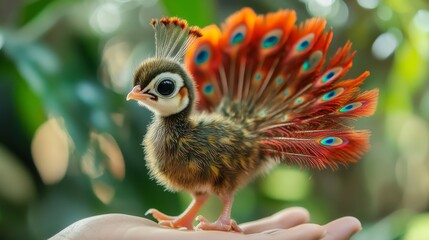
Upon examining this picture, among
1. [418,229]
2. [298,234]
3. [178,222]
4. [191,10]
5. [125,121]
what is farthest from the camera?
[418,229]

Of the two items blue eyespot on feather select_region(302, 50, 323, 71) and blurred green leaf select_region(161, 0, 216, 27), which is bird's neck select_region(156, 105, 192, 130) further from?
blurred green leaf select_region(161, 0, 216, 27)

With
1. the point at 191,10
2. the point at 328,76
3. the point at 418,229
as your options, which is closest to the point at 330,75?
the point at 328,76

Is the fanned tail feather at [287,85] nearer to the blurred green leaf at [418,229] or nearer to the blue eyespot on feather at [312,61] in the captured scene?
the blue eyespot on feather at [312,61]

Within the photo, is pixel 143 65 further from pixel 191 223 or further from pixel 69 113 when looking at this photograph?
pixel 69 113

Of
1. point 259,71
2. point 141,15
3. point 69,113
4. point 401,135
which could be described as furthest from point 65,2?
point 401,135

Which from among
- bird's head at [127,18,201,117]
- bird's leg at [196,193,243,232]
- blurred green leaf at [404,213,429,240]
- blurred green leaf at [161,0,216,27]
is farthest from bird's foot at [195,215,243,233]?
blurred green leaf at [404,213,429,240]

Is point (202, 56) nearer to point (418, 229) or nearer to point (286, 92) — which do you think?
point (286, 92)
